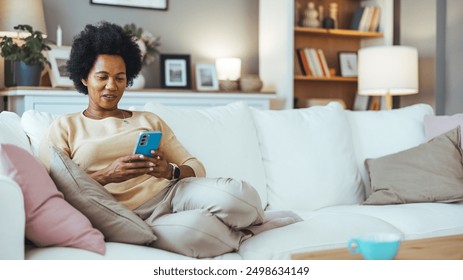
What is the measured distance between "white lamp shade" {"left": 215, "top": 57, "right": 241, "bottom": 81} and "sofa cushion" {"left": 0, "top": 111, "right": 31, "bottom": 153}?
2473 millimetres

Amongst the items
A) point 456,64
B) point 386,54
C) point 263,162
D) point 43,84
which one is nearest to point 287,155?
point 263,162

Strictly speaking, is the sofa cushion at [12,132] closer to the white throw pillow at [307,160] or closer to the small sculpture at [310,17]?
the white throw pillow at [307,160]

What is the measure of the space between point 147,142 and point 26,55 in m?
2.09

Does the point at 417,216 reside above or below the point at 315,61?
below

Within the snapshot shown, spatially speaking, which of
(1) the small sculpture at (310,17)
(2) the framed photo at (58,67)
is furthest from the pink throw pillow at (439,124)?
(2) the framed photo at (58,67)

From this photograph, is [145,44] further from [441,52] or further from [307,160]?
[441,52]

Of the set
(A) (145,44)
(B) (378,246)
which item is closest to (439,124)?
(B) (378,246)

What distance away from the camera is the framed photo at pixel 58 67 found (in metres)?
3.97

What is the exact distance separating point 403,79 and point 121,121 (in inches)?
97.5

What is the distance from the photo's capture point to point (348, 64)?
518 cm

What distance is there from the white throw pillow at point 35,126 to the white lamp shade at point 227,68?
242 centimetres

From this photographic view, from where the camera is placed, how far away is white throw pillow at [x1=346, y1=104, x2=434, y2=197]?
3.00 metres

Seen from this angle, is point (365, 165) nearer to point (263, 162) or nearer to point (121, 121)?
point (263, 162)

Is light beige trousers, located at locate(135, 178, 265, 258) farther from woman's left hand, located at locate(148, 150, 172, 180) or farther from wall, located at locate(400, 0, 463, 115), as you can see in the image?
A: wall, located at locate(400, 0, 463, 115)
